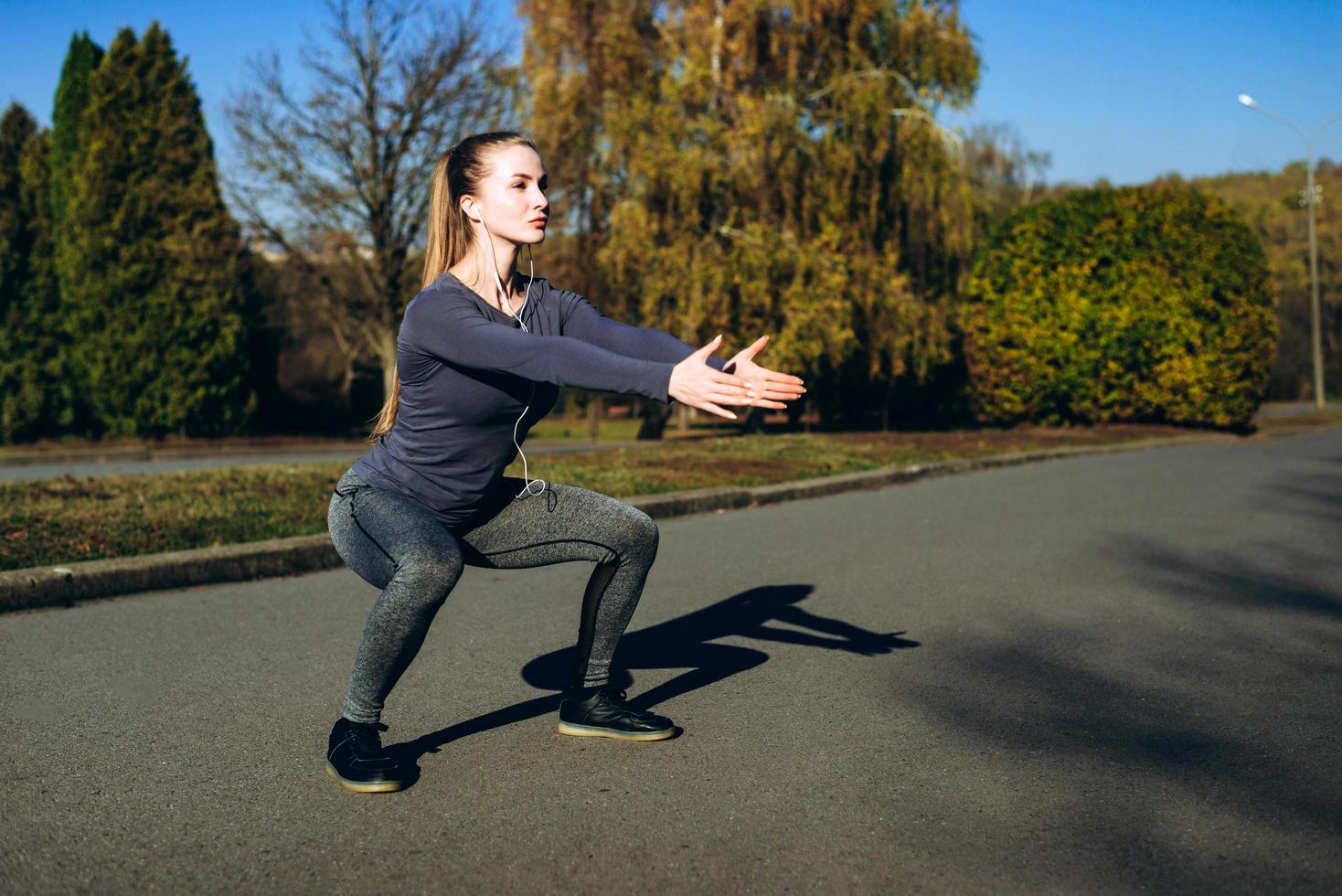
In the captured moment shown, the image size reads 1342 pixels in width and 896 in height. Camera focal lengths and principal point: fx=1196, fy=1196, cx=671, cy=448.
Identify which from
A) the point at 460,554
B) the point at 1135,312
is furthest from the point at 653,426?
the point at 460,554

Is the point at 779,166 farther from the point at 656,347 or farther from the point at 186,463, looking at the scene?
the point at 656,347

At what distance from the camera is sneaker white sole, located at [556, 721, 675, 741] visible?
3947 millimetres

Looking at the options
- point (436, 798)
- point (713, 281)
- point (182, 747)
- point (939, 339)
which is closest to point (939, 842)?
point (436, 798)

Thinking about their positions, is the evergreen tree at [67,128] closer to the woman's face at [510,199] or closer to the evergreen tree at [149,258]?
the evergreen tree at [149,258]

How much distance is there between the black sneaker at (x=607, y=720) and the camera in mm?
3951

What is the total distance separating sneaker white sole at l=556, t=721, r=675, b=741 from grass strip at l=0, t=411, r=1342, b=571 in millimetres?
4354

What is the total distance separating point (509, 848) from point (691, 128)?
21.3m

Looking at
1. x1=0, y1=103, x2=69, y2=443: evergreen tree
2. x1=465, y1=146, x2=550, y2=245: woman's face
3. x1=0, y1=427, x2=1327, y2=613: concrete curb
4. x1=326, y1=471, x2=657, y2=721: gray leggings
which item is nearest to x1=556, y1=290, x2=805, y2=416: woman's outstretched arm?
x1=465, y1=146, x2=550, y2=245: woman's face

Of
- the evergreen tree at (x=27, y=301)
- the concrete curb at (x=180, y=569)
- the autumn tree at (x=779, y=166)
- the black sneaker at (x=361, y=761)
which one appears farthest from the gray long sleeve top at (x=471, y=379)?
the evergreen tree at (x=27, y=301)

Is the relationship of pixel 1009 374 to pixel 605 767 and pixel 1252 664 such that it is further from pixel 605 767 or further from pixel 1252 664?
pixel 605 767

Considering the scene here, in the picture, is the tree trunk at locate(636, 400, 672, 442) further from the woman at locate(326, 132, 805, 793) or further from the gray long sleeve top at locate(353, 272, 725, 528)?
the gray long sleeve top at locate(353, 272, 725, 528)

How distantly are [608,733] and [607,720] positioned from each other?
45mm

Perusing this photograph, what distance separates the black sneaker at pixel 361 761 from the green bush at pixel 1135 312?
20.8 m

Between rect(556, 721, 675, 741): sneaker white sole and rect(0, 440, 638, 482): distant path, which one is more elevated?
rect(556, 721, 675, 741): sneaker white sole
